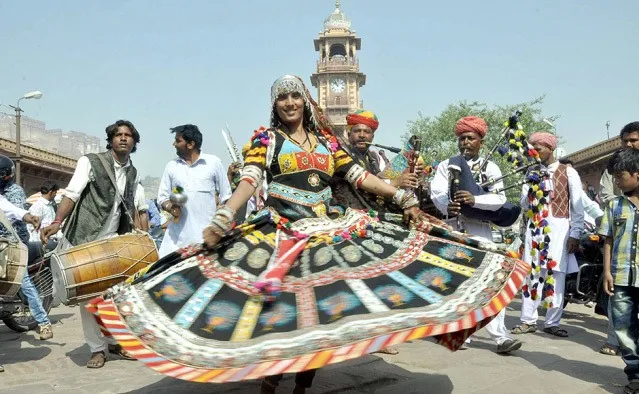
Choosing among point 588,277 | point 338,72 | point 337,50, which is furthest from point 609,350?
point 337,50

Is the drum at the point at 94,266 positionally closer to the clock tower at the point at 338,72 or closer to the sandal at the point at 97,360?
the sandal at the point at 97,360

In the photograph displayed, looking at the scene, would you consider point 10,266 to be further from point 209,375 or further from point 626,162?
point 626,162

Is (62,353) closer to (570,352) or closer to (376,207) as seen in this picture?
(376,207)

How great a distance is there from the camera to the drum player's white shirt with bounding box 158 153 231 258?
615cm

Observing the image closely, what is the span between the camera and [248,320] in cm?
329

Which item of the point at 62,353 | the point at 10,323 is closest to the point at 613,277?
the point at 62,353

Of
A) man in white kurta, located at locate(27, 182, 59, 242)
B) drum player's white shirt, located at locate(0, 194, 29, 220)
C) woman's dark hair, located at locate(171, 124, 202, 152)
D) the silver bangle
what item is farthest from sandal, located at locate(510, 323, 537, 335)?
man in white kurta, located at locate(27, 182, 59, 242)

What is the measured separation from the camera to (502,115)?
40188 millimetres

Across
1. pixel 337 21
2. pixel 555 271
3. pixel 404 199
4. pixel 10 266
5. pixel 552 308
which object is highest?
pixel 337 21

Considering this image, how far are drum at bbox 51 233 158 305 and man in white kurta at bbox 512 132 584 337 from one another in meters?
4.06

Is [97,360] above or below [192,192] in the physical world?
below

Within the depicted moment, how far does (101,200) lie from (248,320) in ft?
9.54

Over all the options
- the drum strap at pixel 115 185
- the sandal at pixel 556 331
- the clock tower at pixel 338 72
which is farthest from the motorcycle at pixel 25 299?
the clock tower at pixel 338 72

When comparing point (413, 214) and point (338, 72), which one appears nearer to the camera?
point (413, 214)
